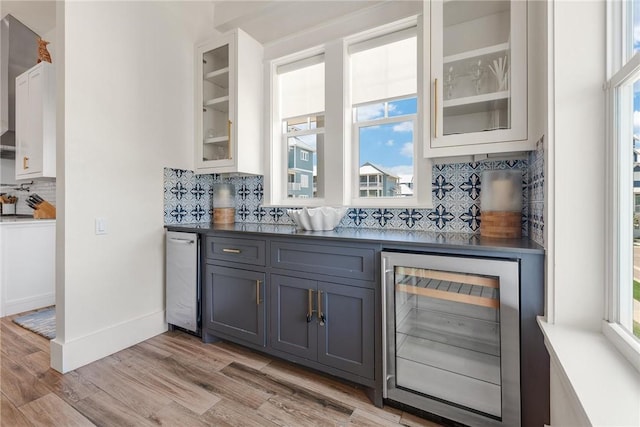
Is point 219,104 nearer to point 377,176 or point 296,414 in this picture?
point 377,176

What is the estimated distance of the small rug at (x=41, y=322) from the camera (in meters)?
2.53

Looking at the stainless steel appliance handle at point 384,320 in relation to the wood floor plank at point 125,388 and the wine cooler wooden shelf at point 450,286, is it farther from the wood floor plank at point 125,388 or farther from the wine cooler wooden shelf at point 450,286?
the wood floor plank at point 125,388

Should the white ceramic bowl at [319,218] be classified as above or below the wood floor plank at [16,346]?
above

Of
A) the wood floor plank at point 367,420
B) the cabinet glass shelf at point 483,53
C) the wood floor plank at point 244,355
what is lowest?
the wood floor plank at point 367,420

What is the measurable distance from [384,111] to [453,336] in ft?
5.51

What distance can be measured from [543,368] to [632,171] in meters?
0.87

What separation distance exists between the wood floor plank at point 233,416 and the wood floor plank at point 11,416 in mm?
897

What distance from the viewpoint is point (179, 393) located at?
172 cm

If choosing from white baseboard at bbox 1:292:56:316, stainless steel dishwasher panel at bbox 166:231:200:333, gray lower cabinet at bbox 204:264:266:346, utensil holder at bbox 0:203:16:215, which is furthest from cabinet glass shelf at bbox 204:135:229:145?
utensil holder at bbox 0:203:16:215

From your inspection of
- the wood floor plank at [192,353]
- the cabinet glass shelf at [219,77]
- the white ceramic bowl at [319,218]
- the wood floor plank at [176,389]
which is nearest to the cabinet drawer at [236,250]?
the white ceramic bowl at [319,218]

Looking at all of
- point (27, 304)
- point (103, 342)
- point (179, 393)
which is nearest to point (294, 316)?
point (179, 393)

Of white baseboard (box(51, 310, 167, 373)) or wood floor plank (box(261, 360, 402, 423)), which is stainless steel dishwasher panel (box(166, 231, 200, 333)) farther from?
wood floor plank (box(261, 360, 402, 423))

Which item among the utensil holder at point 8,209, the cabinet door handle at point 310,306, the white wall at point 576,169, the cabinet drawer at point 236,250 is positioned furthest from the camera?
the utensil holder at point 8,209

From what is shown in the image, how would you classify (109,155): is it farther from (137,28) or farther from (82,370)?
(82,370)
